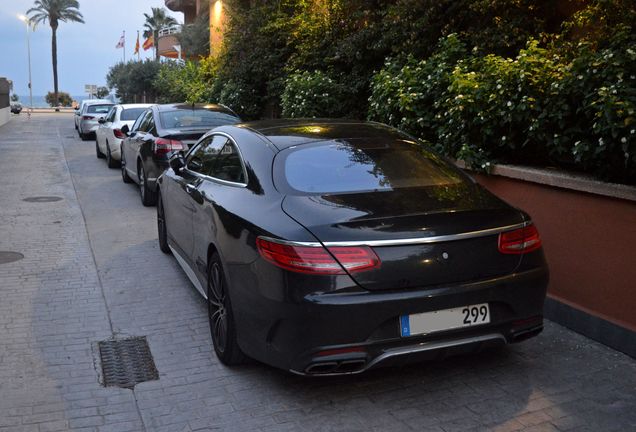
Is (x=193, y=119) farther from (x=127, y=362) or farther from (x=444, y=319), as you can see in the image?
(x=444, y=319)

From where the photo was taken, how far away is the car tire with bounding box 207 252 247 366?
4.34 metres

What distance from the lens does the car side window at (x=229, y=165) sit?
15.8 feet

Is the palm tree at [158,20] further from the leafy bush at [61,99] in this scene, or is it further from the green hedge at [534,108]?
the green hedge at [534,108]

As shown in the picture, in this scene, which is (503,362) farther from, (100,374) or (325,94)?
(325,94)

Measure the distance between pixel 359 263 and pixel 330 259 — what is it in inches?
6.2

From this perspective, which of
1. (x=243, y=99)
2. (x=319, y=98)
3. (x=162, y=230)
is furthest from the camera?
(x=243, y=99)

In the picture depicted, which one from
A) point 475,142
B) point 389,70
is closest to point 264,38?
point 389,70

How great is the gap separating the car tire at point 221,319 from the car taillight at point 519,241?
5.64 ft

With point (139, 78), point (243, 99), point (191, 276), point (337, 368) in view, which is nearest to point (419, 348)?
point (337, 368)

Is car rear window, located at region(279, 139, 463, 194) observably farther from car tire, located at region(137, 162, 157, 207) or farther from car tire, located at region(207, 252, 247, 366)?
car tire, located at region(137, 162, 157, 207)

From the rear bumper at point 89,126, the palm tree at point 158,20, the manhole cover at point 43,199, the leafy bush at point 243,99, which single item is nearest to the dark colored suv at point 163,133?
the manhole cover at point 43,199

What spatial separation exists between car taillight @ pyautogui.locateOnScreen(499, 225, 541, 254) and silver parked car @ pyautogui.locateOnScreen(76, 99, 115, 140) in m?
22.3

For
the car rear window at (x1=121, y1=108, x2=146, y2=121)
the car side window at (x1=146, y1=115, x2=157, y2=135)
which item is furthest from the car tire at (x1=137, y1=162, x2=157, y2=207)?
the car rear window at (x1=121, y1=108, x2=146, y2=121)

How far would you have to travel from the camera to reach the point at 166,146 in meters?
9.63
